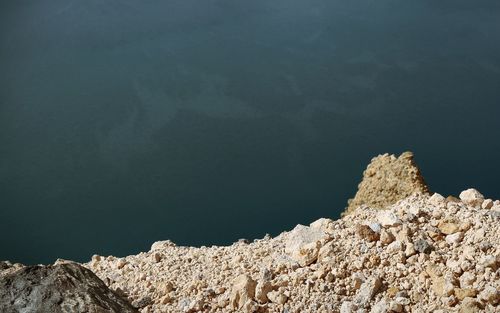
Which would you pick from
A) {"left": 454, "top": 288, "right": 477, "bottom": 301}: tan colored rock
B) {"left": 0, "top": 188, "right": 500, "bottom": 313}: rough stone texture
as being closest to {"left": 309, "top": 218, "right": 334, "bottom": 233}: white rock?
{"left": 0, "top": 188, "right": 500, "bottom": 313}: rough stone texture

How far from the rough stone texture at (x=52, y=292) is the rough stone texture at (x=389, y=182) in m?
4.89

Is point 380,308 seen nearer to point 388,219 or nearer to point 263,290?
point 263,290

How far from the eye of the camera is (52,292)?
18.4 ft

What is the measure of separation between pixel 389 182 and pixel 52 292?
584 centimetres

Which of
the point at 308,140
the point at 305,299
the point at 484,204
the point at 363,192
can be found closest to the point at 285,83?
the point at 308,140

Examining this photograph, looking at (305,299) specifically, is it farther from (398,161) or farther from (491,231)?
(398,161)

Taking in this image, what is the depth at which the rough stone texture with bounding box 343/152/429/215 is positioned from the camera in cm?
962

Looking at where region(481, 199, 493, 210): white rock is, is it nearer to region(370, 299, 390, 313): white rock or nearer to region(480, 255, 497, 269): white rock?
region(480, 255, 497, 269): white rock

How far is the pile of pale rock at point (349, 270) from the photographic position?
6133mm

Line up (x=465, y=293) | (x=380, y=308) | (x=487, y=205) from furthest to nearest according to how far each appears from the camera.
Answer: (x=487, y=205) → (x=380, y=308) → (x=465, y=293)

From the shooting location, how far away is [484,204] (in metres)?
7.70

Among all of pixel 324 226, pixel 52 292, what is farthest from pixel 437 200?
pixel 52 292

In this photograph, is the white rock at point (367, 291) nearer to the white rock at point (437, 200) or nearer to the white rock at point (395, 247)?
the white rock at point (395, 247)

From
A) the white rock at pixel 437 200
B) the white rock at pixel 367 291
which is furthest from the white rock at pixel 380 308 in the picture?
the white rock at pixel 437 200
